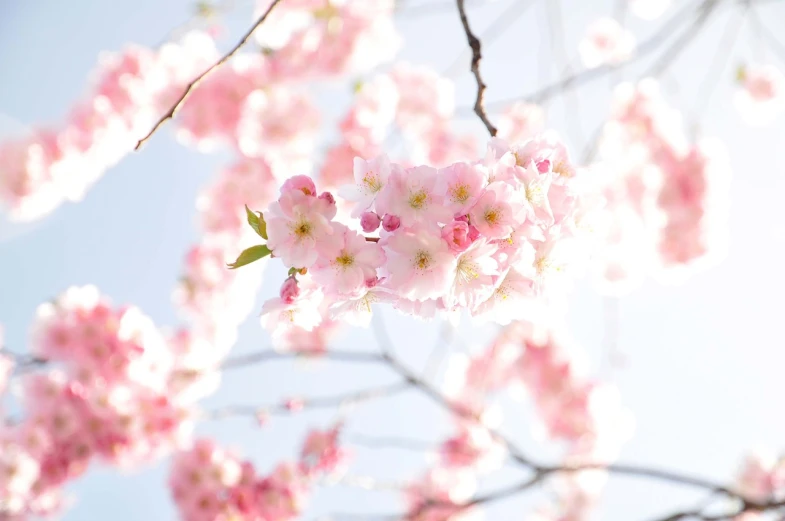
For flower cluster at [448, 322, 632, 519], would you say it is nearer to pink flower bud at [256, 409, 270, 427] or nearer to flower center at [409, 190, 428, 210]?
pink flower bud at [256, 409, 270, 427]

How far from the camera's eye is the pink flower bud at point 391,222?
1.05m

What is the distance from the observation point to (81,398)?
138 inches

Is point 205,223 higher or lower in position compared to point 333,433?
higher

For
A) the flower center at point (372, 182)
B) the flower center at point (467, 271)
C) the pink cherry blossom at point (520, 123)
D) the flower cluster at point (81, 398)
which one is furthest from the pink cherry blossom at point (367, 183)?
the pink cherry blossom at point (520, 123)

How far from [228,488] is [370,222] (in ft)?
10.2

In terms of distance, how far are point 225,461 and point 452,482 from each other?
2.88 metres

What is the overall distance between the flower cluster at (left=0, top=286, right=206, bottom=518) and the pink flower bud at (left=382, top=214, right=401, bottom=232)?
290 centimetres

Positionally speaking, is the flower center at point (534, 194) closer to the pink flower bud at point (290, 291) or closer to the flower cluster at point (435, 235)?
the flower cluster at point (435, 235)

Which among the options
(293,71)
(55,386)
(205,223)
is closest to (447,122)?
(293,71)

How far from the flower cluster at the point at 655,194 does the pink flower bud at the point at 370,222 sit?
3879mm

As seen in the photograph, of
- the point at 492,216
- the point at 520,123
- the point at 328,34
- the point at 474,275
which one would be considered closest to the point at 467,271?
the point at 474,275

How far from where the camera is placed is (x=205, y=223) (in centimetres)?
486

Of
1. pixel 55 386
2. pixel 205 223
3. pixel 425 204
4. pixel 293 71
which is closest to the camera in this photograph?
pixel 425 204

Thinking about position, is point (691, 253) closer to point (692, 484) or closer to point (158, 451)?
point (692, 484)
